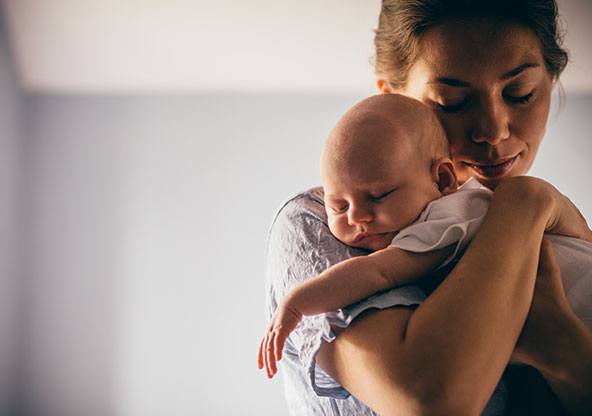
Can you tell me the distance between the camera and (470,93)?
992 millimetres

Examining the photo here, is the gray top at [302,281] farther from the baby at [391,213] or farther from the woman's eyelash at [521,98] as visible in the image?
the woman's eyelash at [521,98]

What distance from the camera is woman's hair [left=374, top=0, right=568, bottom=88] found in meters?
0.99

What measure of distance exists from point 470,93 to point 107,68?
237cm

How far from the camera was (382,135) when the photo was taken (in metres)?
0.89

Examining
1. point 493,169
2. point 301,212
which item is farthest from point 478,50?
point 301,212

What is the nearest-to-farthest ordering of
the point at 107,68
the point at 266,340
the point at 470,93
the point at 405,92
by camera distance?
the point at 266,340, the point at 470,93, the point at 405,92, the point at 107,68

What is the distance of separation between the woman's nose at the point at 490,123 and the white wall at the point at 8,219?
2448mm

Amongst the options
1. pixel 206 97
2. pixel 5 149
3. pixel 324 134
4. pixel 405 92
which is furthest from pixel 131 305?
pixel 405 92

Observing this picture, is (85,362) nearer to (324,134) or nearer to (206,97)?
(206,97)

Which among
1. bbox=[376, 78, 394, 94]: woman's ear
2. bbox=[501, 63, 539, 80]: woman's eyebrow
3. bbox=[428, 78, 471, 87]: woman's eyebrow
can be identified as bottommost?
bbox=[428, 78, 471, 87]: woman's eyebrow

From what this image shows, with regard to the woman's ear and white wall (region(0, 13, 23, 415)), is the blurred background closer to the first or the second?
white wall (region(0, 13, 23, 415))

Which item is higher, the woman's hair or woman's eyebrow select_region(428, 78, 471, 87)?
the woman's hair

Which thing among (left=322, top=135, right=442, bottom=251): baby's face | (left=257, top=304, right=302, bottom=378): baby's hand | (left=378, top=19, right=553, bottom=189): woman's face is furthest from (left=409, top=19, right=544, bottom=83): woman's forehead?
(left=257, top=304, right=302, bottom=378): baby's hand

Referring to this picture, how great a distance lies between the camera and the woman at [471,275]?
0.59 metres
